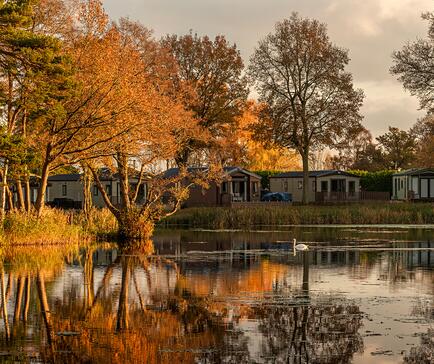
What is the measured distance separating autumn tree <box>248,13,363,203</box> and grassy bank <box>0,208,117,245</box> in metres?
40.6

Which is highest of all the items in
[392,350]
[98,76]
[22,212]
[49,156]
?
[98,76]

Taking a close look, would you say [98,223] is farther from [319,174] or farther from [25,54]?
[319,174]

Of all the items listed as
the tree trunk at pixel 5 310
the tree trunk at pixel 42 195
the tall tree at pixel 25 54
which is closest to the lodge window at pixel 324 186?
the tree trunk at pixel 42 195

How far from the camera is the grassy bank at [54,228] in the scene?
Answer: 39.0m

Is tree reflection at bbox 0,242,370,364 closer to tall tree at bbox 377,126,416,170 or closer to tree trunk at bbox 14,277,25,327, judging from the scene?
tree trunk at bbox 14,277,25,327

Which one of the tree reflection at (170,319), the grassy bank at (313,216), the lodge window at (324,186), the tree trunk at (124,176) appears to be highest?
the lodge window at (324,186)

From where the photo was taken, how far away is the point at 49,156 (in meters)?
42.2

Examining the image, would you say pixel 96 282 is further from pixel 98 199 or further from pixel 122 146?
pixel 98 199

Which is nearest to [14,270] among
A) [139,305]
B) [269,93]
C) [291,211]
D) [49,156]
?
[139,305]

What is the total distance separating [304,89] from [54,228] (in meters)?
49.1

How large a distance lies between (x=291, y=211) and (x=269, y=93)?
21.2m

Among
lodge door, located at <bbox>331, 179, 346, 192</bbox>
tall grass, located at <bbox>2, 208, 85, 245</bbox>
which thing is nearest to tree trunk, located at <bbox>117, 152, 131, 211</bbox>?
tall grass, located at <bbox>2, 208, 85, 245</bbox>

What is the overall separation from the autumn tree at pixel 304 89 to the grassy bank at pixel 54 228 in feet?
133

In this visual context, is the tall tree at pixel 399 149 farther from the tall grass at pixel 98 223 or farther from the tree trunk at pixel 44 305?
the tree trunk at pixel 44 305
